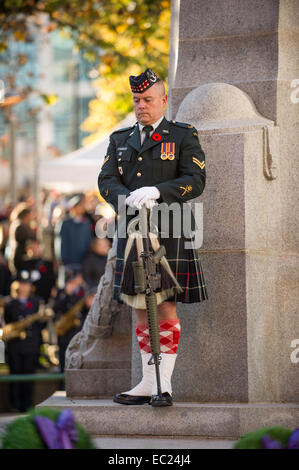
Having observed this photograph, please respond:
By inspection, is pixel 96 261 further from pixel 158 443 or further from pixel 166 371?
pixel 158 443

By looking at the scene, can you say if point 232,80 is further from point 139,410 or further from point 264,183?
point 139,410

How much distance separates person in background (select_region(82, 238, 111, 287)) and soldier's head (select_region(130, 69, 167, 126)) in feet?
25.5

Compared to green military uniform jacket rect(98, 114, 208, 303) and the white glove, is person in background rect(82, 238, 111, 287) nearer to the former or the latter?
green military uniform jacket rect(98, 114, 208, 303)

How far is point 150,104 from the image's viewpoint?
6.36m

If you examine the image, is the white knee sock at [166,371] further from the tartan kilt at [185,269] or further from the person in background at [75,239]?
the person in background at [75,239]

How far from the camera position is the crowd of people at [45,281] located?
13078 mm

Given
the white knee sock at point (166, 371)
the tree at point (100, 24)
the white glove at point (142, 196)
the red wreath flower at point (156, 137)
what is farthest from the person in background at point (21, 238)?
the white glove at point (142, 196)

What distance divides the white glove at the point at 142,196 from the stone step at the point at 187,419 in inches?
49.4

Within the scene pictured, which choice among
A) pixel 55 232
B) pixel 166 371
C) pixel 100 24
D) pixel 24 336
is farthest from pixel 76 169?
pixel 166 371

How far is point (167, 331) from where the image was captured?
20.6 ft

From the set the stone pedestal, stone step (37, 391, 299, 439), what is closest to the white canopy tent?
the stone pedestal

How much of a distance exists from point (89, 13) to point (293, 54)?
9.59 meters

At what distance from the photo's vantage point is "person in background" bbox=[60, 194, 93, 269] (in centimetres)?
1456
